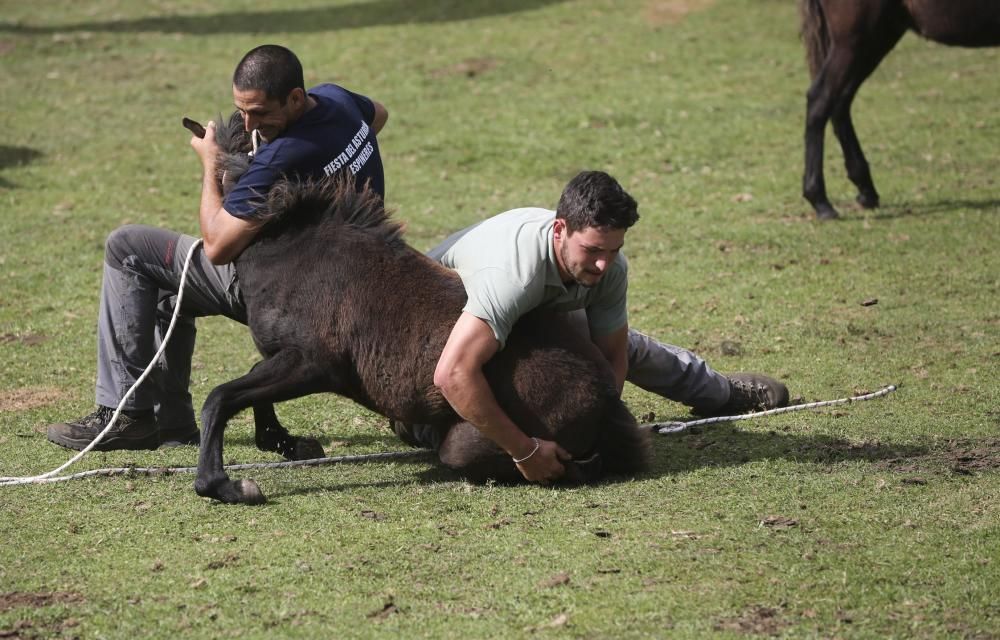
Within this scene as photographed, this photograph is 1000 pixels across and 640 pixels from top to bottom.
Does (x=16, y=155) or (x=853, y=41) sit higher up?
(x=853, y=41)

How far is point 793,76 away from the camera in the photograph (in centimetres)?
1386

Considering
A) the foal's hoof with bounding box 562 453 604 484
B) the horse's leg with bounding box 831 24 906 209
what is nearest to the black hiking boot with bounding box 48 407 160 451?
the foal's hoof with bounding box 562 453 604 484

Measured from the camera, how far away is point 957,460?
5.27 m

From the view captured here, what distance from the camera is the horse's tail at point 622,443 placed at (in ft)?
16.8

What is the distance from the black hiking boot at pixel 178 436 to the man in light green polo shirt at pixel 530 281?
1.61 m

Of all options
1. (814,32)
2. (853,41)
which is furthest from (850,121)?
(814,32)

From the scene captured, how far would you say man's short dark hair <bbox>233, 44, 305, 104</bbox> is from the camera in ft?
16.7

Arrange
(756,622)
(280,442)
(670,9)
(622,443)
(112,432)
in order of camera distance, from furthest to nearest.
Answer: (670,9) < (112,432) < (280,442) < (622,443) < (756,622)

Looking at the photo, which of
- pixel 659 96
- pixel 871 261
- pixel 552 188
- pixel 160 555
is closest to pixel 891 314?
pixel 871 261

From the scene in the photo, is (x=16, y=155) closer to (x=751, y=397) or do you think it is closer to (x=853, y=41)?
(x=853, y=41)

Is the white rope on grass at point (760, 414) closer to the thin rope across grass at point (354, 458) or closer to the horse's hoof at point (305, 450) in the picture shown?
the thin rope across grass at point (354, 458)

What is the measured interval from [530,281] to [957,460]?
6.58 feet

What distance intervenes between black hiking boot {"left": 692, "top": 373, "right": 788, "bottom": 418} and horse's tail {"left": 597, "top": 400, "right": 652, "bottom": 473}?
1019 mm

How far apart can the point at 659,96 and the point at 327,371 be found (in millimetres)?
8989
